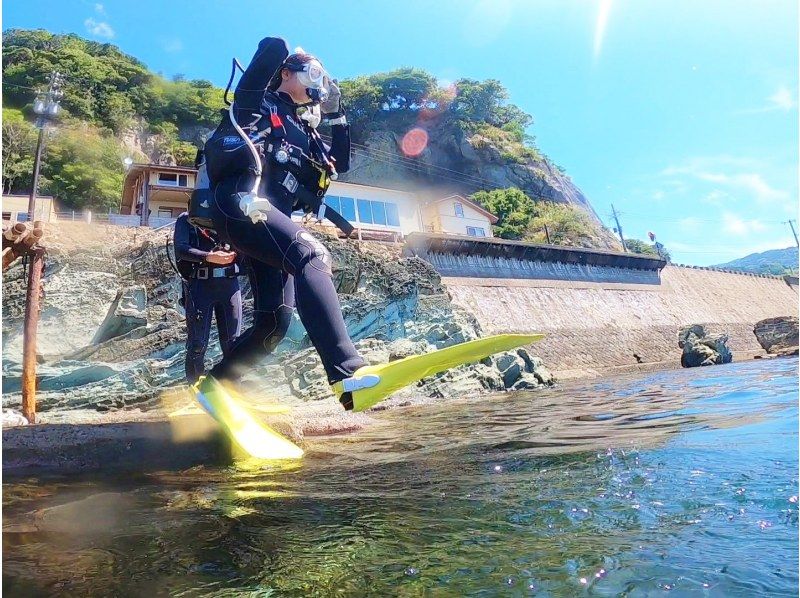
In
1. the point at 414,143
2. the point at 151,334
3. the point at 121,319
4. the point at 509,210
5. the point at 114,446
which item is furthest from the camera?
the point at 414,143

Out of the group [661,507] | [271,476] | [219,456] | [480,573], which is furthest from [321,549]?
[219,456]

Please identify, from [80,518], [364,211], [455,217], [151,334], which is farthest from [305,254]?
[455,217]

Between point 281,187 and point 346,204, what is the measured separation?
23.9 meters

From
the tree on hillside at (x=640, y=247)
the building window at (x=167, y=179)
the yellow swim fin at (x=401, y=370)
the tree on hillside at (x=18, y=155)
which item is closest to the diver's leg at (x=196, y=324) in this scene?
the yellow swim fin at (x=401, y=370)

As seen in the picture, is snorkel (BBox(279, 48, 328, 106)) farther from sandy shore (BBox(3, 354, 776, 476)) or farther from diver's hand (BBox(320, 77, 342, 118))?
sandy shore (BBox(3, 354, 776, 476))

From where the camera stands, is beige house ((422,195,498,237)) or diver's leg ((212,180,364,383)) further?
beige house ((422,195,498,237))

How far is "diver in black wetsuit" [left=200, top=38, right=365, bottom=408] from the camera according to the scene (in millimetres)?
2385

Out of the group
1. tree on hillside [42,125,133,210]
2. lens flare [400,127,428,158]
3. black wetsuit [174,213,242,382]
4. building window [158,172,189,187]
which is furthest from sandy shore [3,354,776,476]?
lens flare [400,127,428,158]

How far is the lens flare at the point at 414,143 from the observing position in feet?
162

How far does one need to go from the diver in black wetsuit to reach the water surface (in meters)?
0.73

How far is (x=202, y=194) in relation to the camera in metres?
2.81

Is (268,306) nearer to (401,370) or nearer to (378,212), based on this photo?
(401,370)

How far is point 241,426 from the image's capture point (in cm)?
296

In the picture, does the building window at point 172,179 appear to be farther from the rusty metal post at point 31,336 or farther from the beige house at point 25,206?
the rusty metal post at point 31,336
